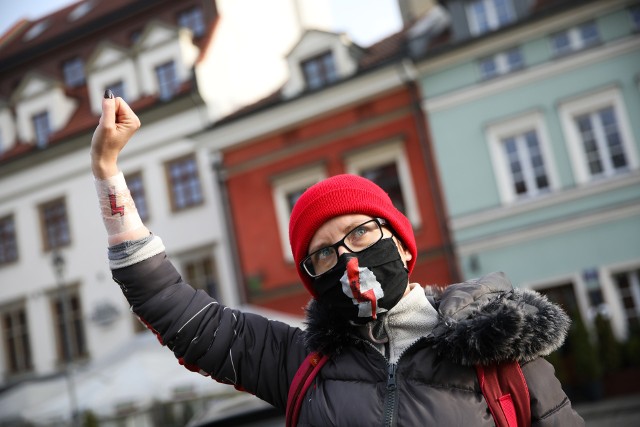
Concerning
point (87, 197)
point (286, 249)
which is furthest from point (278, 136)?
point (87, 197)

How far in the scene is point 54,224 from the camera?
67.3 feet

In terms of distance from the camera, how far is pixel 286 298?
53.6 ft

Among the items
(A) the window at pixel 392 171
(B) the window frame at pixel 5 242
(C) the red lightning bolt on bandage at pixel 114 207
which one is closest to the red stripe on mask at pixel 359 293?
(C) the red lightning bolt on bandage at pixel 114 207

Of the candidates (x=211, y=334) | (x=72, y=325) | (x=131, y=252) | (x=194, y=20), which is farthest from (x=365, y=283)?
(x=194, y=20)

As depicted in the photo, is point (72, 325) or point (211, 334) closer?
point (211, 334)

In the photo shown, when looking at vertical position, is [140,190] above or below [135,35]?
below

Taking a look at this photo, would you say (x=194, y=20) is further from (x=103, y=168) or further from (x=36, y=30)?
(x=103, y=168)

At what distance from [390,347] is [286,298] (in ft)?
47.8

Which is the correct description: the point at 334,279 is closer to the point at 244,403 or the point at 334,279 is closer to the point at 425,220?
the point at 244,403

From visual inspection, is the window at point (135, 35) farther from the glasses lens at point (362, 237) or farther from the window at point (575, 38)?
the glasses lens at point (362, 237)

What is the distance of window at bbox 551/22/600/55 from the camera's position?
14.1 meters

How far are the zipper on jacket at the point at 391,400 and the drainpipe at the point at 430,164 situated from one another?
43.5ft

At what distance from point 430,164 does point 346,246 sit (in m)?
13.4

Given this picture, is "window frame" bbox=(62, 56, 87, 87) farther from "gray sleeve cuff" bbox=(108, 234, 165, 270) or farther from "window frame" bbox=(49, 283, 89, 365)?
"gray sleeve cuff" bbox=(108, 234, 165, 270)
